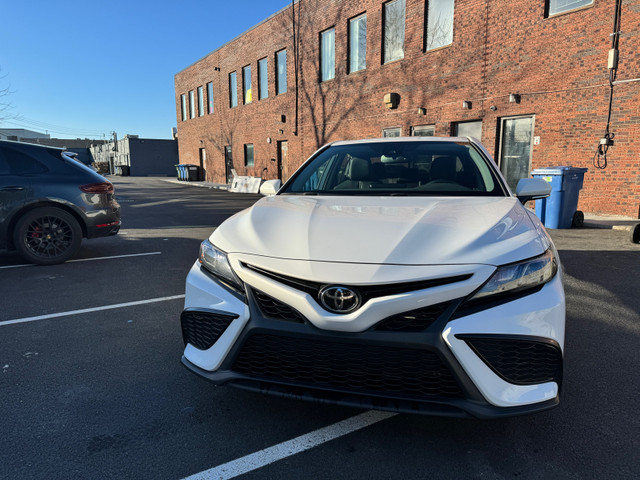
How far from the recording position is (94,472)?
1.92 metres

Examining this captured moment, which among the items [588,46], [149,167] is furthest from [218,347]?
[149,167]

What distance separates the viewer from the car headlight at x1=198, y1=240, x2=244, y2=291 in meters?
2.09

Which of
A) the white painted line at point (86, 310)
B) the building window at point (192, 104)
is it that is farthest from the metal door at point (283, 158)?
the white painted line at point (86, 310)

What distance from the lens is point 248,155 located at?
24.7 metres

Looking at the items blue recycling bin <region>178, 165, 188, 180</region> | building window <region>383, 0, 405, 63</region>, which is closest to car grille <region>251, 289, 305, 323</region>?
building window <region>383, 0, 405, 63</region>

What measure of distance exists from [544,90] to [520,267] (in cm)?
1097

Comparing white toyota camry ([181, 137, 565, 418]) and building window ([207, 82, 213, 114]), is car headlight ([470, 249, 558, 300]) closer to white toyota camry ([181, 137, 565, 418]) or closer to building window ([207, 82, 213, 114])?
white toyota camry ([181, 137, 565, 418])

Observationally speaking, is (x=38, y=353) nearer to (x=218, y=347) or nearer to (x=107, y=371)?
(x=107, y=371)

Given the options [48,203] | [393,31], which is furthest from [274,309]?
[393,31]

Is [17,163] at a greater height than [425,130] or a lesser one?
lesser

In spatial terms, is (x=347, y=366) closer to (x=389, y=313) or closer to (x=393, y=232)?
(x=389, y=313)

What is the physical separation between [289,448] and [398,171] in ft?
7.32

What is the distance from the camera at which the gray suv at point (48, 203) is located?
568 cm

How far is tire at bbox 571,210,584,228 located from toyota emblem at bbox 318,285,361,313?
895 cm
